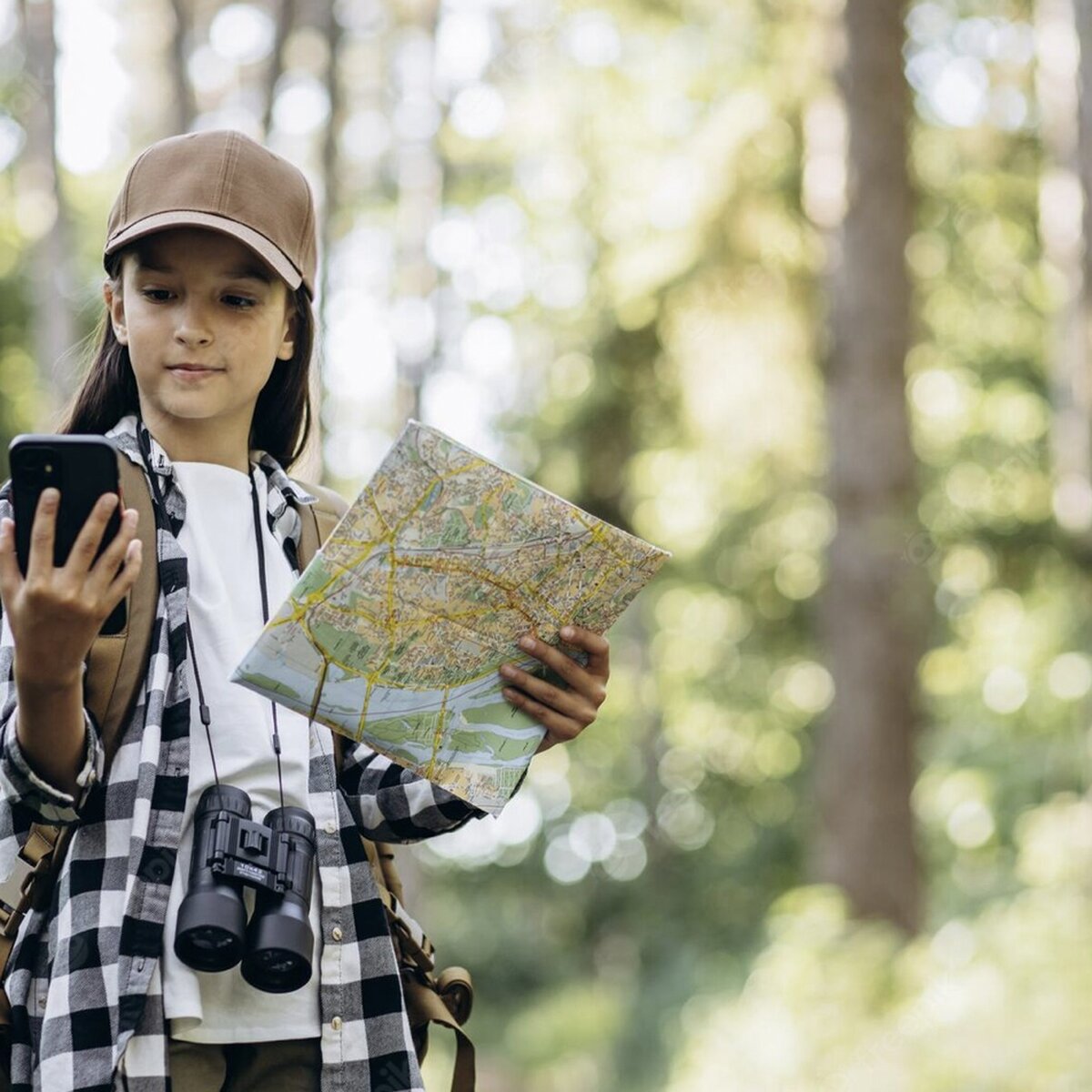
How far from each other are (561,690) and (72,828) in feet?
2.39

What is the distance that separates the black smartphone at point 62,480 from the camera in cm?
206

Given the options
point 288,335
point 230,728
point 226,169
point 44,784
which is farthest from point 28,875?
point 226,169

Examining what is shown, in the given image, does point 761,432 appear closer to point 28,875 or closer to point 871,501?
point 871,501

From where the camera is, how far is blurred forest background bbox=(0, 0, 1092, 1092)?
1009cm

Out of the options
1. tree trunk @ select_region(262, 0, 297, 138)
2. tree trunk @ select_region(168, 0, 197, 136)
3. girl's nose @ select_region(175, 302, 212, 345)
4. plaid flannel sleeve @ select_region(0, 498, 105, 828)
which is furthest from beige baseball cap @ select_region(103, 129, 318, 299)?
tree trunk @ select_region(262, 0, 297, 138)

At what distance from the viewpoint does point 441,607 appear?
2.30m

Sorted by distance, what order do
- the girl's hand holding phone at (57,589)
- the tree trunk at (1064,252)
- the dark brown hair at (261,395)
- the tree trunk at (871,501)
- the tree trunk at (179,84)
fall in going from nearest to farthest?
the girl's hand holding phone at (57,589) < the dark brown hair at (261,395) < the tree trunk at (1064,252) < the tree trunk at (871,501) < the tree trunk at (179,84)

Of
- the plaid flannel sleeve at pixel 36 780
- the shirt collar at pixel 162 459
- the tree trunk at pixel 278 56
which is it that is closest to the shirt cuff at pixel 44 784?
the plaid flannel sleeve at pixel 36 780

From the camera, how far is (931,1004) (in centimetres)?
889

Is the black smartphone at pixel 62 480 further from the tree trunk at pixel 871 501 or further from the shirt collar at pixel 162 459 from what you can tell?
the tree trunk at pixel 871 501

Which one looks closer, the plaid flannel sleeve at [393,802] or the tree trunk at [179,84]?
the plaid flannel sleeve at [393,802]

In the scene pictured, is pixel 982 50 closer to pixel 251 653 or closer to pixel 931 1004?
pixel 931 1004

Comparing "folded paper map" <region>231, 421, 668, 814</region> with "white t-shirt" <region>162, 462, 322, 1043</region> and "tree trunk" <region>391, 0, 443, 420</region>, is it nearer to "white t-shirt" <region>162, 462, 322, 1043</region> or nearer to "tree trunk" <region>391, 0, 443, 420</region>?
"white t-shirt" <region>162, 462, 322, 1043</region>

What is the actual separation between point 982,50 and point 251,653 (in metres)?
17.4
